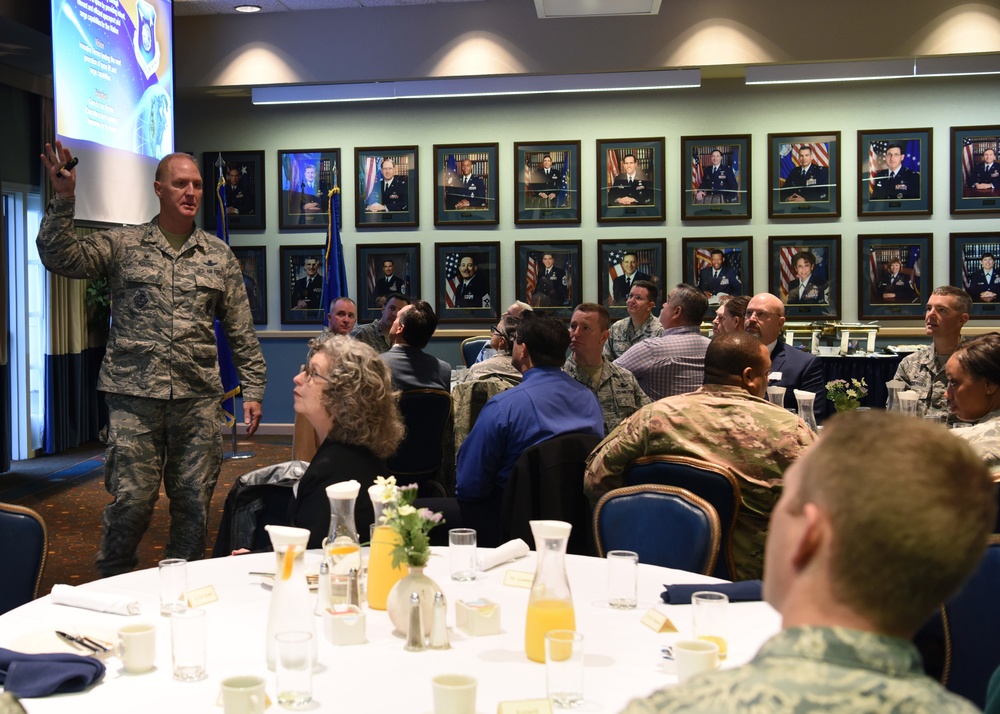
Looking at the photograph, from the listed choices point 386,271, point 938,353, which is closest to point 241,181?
point 386,271

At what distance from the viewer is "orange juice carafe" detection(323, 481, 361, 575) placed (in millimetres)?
2016

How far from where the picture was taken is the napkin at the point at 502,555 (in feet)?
7.94

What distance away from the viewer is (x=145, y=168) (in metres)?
6.51

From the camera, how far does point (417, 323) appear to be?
16.7 feet

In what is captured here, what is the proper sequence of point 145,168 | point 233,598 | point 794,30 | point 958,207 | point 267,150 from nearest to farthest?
point 233,598, point 145,168, point 794,30, point 958,207, point 267,150

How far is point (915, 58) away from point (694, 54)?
173 cm

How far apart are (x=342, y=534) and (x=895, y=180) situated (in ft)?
26.4

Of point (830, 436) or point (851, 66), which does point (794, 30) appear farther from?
point (830, 436)

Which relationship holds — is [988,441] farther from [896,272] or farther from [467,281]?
[467,281]

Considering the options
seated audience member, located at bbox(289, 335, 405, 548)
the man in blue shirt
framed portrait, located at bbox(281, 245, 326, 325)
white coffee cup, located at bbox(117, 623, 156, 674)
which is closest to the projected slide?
framed portrait, located at bbox(281, 245, 326, 325)

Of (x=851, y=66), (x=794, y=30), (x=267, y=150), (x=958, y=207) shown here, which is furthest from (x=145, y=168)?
(x=958, y=207)

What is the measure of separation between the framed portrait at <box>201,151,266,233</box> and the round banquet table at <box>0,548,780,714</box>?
7.72 m

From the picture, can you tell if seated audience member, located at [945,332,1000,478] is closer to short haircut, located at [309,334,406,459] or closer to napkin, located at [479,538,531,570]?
napkin, located at [479,538,531,570]

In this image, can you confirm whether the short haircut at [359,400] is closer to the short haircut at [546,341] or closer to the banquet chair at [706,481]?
the banquet chair at [706,481]
